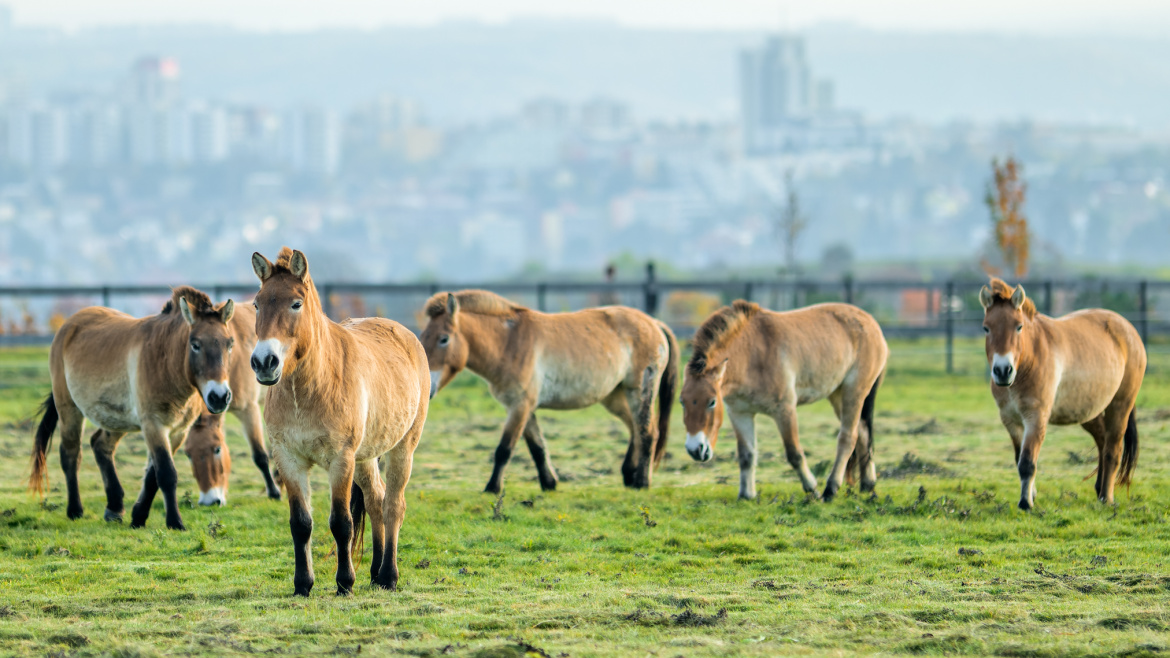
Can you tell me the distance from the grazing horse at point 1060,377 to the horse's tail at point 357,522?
15.2ft

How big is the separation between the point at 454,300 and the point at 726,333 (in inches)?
92.9

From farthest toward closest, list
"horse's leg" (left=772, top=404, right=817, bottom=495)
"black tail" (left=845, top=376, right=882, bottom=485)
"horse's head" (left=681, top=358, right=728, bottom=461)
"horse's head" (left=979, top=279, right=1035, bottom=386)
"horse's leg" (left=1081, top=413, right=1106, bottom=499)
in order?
"black tail" (left=845, top=376, right=882, bottom=485), "horse's leg" (left=772, top=404, right=817, bottom=495), "horse's leg" (left=1081, top=413, right=1106, bottom=499), "horse's head" (left=681, top=358, right=728, bottom=461), "horse's head" (left=979, top=279, right=1035, bottom=386)

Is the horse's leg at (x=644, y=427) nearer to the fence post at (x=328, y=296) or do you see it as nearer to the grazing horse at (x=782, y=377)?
the grazing horse at (x=782, y=377)

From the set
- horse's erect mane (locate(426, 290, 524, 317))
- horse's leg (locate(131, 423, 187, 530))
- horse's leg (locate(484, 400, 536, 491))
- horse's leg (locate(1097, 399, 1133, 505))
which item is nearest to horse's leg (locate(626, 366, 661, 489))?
horse's leg (locate(484, 400, 536, 491))

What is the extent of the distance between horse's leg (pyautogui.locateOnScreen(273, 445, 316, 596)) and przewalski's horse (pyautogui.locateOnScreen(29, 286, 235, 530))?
1.71m

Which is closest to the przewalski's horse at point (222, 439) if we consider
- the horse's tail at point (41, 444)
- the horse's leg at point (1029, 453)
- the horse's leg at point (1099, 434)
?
the horse's tail at point (41, 444)

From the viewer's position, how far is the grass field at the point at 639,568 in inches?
221

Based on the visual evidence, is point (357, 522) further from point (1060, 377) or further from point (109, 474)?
point (1060, 377)

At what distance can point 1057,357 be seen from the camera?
29.8 feet

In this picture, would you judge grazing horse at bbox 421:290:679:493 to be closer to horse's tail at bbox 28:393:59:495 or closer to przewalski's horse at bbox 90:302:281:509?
przewalski's horse at bbox 90:302:281:509

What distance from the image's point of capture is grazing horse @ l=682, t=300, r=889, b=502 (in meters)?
9.39

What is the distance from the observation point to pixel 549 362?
1034 cm

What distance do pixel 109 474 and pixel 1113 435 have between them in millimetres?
7890

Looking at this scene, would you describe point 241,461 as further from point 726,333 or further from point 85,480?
point 726,333
